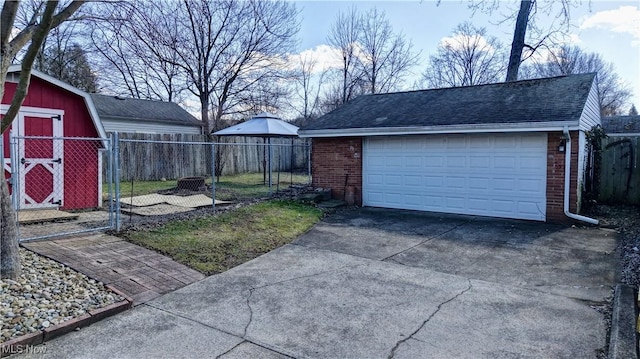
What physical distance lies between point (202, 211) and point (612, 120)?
2366cm

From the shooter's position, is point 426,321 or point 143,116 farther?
point 143,116

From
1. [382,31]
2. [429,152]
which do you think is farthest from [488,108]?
[382,31]

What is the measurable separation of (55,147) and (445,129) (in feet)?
27.9

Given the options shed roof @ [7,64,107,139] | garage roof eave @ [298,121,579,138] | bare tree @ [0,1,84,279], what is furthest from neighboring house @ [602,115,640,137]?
bare tree @ [0,1,84,279]

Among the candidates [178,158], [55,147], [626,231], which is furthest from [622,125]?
[55,147]

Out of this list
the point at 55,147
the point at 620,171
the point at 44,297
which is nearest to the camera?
the point at 44,297

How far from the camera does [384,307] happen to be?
4.26 m

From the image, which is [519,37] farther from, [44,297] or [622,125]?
[44,297]

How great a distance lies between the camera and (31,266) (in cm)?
480

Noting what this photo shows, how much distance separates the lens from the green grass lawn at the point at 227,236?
589cm

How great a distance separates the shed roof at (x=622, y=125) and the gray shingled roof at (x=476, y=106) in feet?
41.8

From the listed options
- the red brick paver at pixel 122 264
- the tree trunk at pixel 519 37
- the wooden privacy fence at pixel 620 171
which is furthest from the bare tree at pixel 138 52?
the tree trunk at pixel 519 37

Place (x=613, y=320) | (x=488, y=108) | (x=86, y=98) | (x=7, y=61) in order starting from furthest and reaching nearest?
(x=488, y=108) < (x=86, y=98) < (x=7, y=61) < (x=613, y=320)

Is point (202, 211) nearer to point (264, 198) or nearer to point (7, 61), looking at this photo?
point (264, 198)
